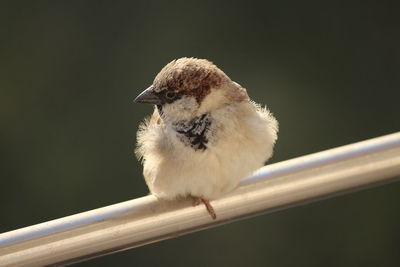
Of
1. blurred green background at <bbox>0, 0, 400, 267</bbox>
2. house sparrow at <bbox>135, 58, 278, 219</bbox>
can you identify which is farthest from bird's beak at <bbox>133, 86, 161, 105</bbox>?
blurred green background at <bbox>0, 0, 400, 267</bbox>

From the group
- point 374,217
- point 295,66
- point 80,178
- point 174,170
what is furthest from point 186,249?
point 174,170

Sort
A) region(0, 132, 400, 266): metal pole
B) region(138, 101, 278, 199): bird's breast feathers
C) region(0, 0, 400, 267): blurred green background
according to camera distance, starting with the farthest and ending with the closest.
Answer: region(0, 0, 400, 267): blurred green background < region(138, 101, 278, 199): bird's breast feathers < region(0, 132, 400, 266): metal pole

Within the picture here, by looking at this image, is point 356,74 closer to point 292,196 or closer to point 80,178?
point 80,178

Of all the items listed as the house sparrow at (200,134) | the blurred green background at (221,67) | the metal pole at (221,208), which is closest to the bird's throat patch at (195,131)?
the house sparrow at (200,134)

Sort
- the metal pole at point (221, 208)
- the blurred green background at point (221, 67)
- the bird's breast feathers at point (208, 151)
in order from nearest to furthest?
the metal pole at point (221, 208) → the bird's breast feathers at point (208, 151) → the blurred green background at point (221, 67)

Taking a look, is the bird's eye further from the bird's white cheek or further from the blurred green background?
the blurred green background

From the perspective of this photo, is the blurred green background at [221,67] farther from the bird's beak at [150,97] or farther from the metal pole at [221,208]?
the metal pole at [221,208]
